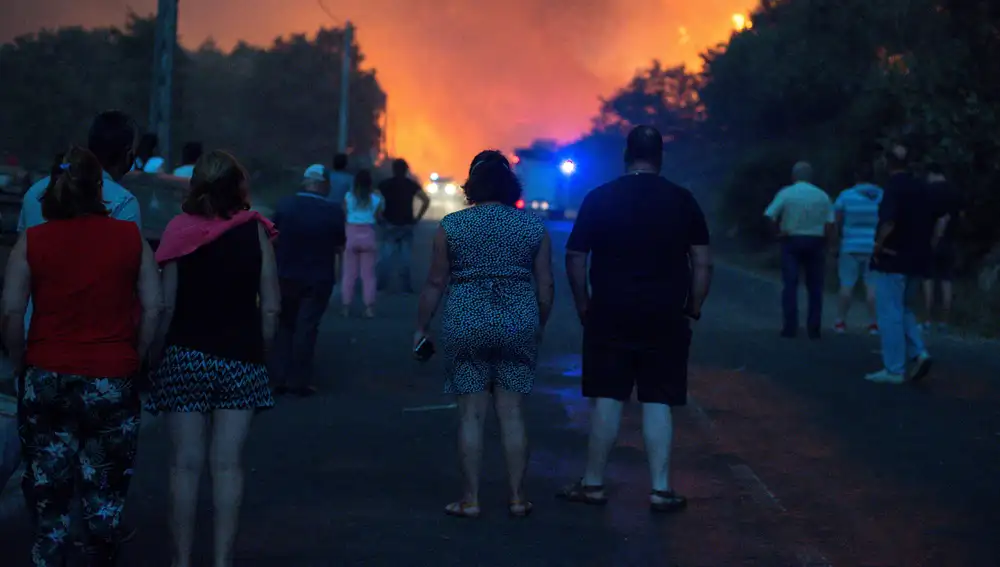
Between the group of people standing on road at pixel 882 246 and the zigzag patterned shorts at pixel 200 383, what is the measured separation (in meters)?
7.48

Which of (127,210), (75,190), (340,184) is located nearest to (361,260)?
(340,184)

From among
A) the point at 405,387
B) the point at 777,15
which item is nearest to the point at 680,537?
the point at 405,387

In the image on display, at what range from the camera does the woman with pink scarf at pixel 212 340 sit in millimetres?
5570

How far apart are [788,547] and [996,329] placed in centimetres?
1230

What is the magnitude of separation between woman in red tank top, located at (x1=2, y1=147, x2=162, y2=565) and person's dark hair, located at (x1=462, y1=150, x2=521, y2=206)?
2034mm

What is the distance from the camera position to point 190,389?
18.3 feet

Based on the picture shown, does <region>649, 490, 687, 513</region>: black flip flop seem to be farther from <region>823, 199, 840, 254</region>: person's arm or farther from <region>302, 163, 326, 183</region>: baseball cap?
<region>823, 199, 840, 254</region>: person's arm

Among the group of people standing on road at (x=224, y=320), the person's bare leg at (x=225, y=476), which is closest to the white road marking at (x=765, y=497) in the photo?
the group of people standing on road at (x=224, y=320)

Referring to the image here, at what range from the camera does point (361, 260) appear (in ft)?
59.2

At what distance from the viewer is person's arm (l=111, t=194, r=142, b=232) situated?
5.85 m

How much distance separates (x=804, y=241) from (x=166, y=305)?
1132 cm

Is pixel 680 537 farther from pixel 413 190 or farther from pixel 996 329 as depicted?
pixel 413 190

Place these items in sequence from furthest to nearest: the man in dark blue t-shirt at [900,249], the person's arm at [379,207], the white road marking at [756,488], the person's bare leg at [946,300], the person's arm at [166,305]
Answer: the person's bare leg at [946,300], the person's arm at [379,207], the man in dark blue t-shirt at [900,249], the white road marking at [756,488], the person's arm at [166,305]

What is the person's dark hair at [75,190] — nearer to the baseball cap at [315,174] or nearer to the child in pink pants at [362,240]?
the baseball cap at [315,174]
